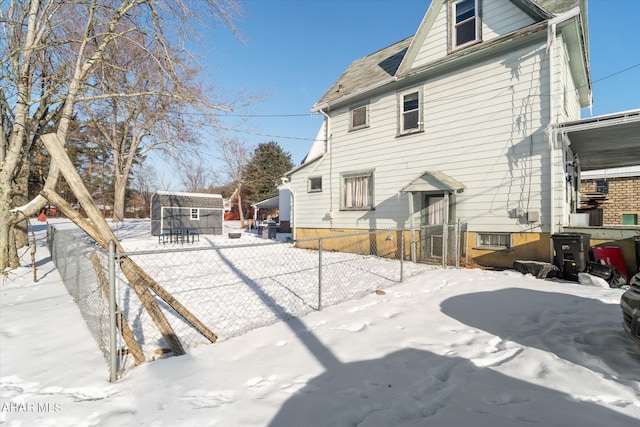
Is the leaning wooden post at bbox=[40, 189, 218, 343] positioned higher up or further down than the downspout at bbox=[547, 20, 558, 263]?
further down

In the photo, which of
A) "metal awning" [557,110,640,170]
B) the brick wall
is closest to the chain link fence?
"metal awning" [557,110,640,170]

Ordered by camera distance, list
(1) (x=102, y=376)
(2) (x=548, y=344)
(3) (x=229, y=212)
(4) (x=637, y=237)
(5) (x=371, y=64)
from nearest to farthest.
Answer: (1) (x=102, y=376), (2) (x=548, y=344), (4) (x=637, y=237), (5) (x=371, y=64), (3) (x=229, y=212)

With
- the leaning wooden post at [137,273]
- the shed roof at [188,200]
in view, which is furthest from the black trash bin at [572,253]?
the shed roof at [188,200]

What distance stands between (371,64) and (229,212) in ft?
121

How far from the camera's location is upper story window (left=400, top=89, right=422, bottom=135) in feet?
31.8

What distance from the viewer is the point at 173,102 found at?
9469 mm

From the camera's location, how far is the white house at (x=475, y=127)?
7.32 m

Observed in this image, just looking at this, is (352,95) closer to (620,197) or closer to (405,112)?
(405,112)

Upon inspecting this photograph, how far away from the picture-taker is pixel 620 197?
14.8 metres

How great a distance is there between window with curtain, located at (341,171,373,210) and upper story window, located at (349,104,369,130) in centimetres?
186

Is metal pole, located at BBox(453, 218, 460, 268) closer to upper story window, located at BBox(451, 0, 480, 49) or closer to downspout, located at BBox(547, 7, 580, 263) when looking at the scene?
downspout, located at BBox(547, 7, 580, 263)

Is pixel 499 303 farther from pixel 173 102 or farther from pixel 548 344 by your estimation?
pixel 173 102

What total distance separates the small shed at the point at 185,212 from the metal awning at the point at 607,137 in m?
19.4

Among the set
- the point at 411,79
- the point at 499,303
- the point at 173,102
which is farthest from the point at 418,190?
the point at 173,102
